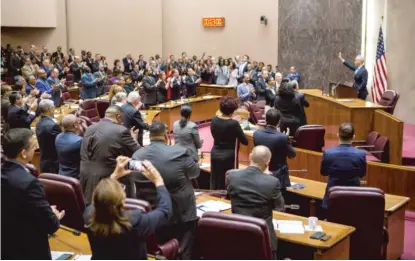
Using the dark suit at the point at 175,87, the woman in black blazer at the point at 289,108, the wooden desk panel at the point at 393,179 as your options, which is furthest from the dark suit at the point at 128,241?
the dark suit at the point at 175,87

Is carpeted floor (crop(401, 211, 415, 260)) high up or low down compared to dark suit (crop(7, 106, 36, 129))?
down

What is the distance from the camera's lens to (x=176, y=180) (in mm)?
4438

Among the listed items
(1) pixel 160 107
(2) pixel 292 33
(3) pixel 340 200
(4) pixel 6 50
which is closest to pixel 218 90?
(2) pixel 292 33

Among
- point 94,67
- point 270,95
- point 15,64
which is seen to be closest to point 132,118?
point 270,95

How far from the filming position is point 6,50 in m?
15.7

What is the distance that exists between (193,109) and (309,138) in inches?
223

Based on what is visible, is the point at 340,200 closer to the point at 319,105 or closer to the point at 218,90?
the point at 319,105

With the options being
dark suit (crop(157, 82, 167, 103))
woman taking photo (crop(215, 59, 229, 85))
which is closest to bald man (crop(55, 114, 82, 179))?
dark suit (crop(157, 82, 167, 103))

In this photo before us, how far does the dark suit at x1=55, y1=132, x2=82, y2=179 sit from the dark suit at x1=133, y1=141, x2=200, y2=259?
4.51ft

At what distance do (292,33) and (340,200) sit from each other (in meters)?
13.3

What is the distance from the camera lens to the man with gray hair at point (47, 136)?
6234 millimetres

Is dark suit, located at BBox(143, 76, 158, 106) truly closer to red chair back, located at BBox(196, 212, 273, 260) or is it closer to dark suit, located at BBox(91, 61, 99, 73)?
dark suit, located at BBox(91, 61, 99, 73)

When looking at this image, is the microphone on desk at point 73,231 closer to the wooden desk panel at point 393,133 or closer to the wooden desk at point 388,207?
the wooden desk at point 388,207

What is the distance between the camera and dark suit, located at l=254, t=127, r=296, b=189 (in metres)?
5.62
